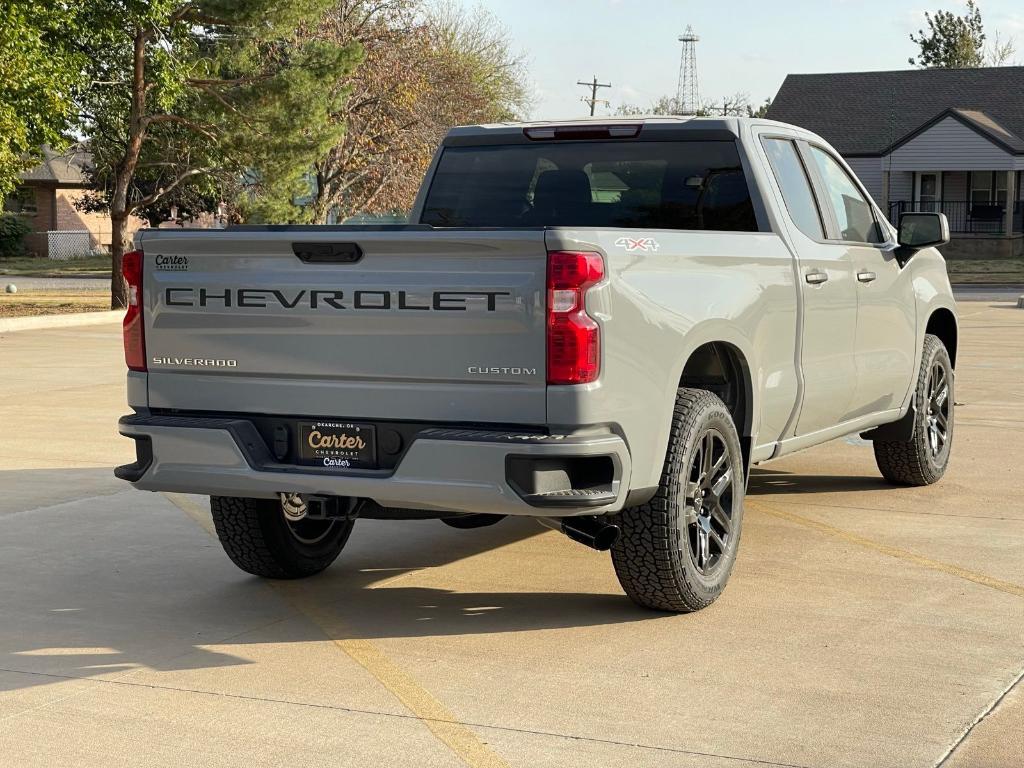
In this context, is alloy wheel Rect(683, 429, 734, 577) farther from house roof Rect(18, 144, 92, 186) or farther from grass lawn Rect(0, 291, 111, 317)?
house roof Rect(18, 144, 92, 186)

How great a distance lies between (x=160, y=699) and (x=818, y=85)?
182 ft

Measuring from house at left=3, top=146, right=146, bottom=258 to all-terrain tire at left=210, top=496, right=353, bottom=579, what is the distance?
5223 cm

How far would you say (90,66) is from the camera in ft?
88.7

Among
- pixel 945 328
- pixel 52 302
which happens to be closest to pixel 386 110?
pixel 52 302

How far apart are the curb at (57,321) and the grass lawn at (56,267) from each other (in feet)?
63.6

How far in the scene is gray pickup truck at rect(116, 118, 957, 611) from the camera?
215 inches

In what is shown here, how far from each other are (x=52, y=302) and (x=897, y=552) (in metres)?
26.4

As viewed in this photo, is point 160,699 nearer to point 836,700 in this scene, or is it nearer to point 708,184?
point 836,700

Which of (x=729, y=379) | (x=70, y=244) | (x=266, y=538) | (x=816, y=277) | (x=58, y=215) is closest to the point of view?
(x=729, y=379)

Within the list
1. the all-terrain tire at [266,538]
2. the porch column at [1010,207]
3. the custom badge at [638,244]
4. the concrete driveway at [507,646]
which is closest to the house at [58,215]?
the porch column at [1010,207]

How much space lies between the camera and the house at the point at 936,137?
50812 millimetres

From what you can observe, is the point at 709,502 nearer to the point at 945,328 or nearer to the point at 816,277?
the point at 816,277

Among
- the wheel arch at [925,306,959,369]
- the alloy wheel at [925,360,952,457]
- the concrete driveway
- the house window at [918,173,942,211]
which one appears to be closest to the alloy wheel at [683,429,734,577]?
the concrete driveway

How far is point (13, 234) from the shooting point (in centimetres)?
5638
